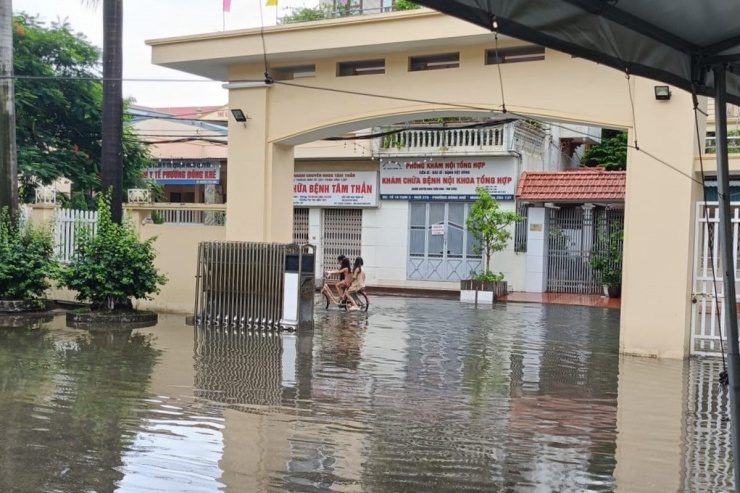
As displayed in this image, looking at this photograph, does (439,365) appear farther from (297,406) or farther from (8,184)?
(8,184)

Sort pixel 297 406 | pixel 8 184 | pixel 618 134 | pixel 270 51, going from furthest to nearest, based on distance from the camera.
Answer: pixel 618 134, pixel 8 184, pixel 270 51, pixel 297 406

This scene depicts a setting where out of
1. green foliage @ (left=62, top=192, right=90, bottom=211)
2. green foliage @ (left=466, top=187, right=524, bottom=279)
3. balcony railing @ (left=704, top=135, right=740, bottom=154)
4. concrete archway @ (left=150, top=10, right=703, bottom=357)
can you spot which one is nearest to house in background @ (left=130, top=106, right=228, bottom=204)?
green foliage @ (left=62, top=192, right=90, bottom=211)

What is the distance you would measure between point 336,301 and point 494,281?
→ 5.56 metres

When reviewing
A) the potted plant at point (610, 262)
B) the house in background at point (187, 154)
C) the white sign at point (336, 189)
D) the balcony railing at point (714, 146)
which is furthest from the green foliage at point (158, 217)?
the potted plant at point (610, 262)

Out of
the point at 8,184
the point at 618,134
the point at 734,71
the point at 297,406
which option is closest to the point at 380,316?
the point at 8,184

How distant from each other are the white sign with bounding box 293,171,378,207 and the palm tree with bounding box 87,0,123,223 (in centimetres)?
1044

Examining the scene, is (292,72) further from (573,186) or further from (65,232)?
(573,186)

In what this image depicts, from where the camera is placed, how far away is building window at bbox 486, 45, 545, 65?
12664 mm

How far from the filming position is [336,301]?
1739 cm

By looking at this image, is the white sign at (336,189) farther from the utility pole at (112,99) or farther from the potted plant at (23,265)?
the potted plant at (23,265)

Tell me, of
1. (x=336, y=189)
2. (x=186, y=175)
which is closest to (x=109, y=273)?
(x=336, y=189)

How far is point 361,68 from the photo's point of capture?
14.4m

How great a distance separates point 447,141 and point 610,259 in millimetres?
5823

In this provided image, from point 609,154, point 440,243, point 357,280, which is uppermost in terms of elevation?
point 609,154
